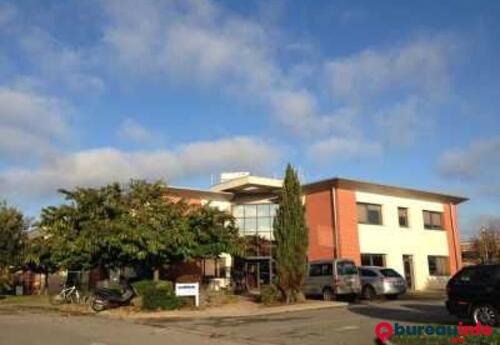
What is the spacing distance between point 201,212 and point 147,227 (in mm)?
2912

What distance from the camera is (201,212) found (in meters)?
25.8

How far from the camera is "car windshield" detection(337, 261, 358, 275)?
82.6ft

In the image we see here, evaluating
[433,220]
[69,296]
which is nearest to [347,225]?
[433,220]

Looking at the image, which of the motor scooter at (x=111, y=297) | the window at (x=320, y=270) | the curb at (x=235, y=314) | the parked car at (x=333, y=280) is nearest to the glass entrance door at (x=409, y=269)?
the parked car at (x=333, y=280)

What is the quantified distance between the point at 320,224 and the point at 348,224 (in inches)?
62.1

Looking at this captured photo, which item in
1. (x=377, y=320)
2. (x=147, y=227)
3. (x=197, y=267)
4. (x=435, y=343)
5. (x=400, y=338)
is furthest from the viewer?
(x=197, y=267)

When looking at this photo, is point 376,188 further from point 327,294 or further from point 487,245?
point 487,245

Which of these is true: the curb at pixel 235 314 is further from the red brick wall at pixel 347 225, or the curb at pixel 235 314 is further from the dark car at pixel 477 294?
the red brick wall at pixel 347 225

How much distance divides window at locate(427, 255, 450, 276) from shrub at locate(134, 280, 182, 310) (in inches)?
775

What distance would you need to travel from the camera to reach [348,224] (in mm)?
32375

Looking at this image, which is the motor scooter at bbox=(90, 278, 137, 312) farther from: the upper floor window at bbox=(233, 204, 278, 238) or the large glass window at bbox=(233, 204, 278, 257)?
the upper floor window at bbox=(233, 204, 278, 238)

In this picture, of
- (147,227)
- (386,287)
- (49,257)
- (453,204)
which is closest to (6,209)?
(49,257)

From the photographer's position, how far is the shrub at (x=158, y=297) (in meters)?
22.7

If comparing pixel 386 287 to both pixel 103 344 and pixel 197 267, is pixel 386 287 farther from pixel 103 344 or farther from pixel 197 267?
pixel 103 344
